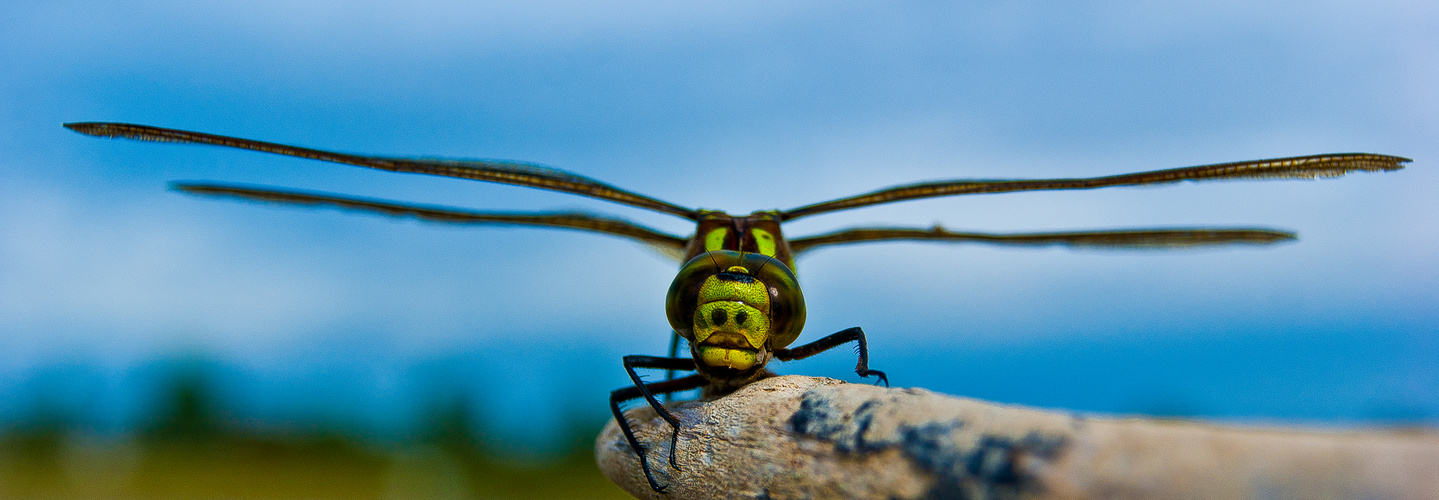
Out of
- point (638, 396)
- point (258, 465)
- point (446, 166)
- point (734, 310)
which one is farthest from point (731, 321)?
point (258, 465)

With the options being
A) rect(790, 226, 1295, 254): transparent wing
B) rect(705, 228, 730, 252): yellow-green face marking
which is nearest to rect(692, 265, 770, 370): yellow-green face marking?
rect(705, 228, 730, 252): yellow-green face marking

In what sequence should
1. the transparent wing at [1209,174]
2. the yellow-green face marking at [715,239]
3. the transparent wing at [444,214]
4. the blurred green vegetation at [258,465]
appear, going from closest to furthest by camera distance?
the transparent wing at [1209,174], the yellow-green face marking at [715,239], the transparent wing at [444,214], the blurred green vegetation at [258,465]

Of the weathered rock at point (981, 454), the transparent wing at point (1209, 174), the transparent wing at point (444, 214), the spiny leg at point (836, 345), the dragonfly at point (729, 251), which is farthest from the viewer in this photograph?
the transparent wing at point (444, 214)

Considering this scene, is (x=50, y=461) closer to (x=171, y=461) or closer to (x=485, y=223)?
(x=171, y=461)

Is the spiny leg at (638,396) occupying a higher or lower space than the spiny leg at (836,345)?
lower

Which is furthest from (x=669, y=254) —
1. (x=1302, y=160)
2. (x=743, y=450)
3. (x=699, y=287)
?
(x=1302, y=160)

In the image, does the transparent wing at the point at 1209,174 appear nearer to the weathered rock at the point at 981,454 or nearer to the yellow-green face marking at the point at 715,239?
the yellow-green face marking at the point at 715,239

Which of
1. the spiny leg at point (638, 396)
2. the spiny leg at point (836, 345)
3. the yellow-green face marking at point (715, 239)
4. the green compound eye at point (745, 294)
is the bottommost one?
the spiny leg at point (638, 396)

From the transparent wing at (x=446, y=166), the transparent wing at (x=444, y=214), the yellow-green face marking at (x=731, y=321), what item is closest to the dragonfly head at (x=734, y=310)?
the yellow-green face marking at (x=731, y=321)
